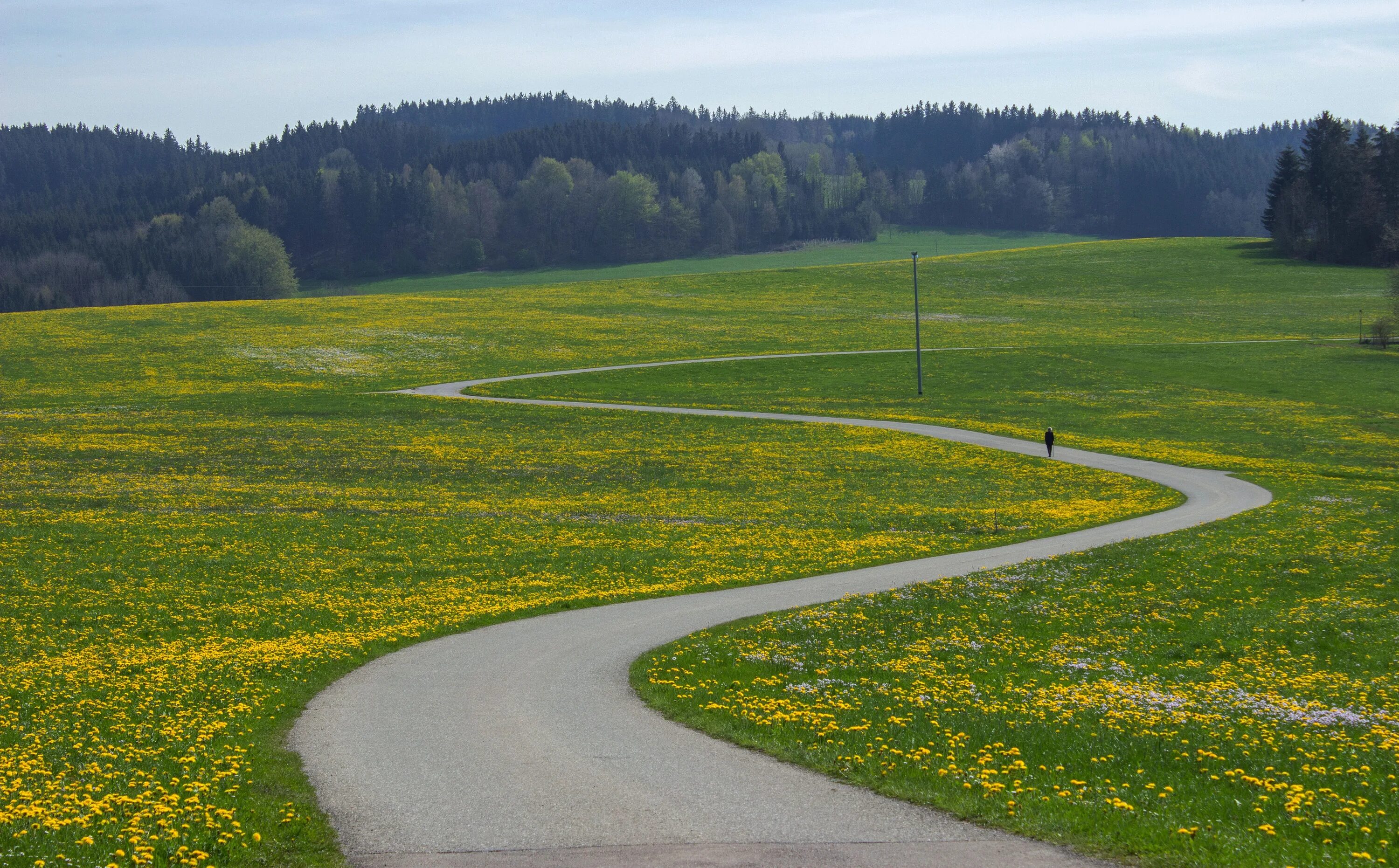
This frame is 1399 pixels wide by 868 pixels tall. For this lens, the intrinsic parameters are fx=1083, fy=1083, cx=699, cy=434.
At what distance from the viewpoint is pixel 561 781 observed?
12352mm

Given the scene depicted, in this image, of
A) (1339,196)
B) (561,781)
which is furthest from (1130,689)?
(1339,196)

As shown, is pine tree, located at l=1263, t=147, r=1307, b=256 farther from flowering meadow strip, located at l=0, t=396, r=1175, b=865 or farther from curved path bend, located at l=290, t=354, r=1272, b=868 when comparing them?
curved path bend, located at l=290, t=354, r=1272, b=868

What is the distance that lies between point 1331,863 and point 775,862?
4914 mm

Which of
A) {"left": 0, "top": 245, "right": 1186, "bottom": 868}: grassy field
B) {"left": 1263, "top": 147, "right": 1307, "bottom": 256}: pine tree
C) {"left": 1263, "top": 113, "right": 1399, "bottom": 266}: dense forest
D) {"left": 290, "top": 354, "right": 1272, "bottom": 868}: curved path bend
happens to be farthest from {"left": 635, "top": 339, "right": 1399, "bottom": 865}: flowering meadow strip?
{"left": 1263, "top": 147, "right": 1307, "bottom": 256}: pine tree

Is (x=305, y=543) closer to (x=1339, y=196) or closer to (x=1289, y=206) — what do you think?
(x=1339, y=196)

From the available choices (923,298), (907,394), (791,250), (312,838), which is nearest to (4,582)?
(312,838)

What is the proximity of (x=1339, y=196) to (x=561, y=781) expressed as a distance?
136 meters

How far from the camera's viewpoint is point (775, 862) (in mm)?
10023

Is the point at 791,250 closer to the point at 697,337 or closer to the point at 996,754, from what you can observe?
the point at 697,337

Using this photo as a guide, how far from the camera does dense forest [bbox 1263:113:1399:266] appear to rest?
389 feet

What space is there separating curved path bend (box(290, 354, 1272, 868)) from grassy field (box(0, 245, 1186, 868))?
78 cm

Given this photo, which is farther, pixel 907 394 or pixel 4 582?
pixel 907 394

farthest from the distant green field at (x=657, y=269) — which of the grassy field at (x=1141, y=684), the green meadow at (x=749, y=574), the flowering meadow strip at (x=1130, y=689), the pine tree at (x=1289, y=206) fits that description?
the flowering meadow strip at (x=1130, y=689)

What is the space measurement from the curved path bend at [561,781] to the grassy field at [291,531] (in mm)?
779
